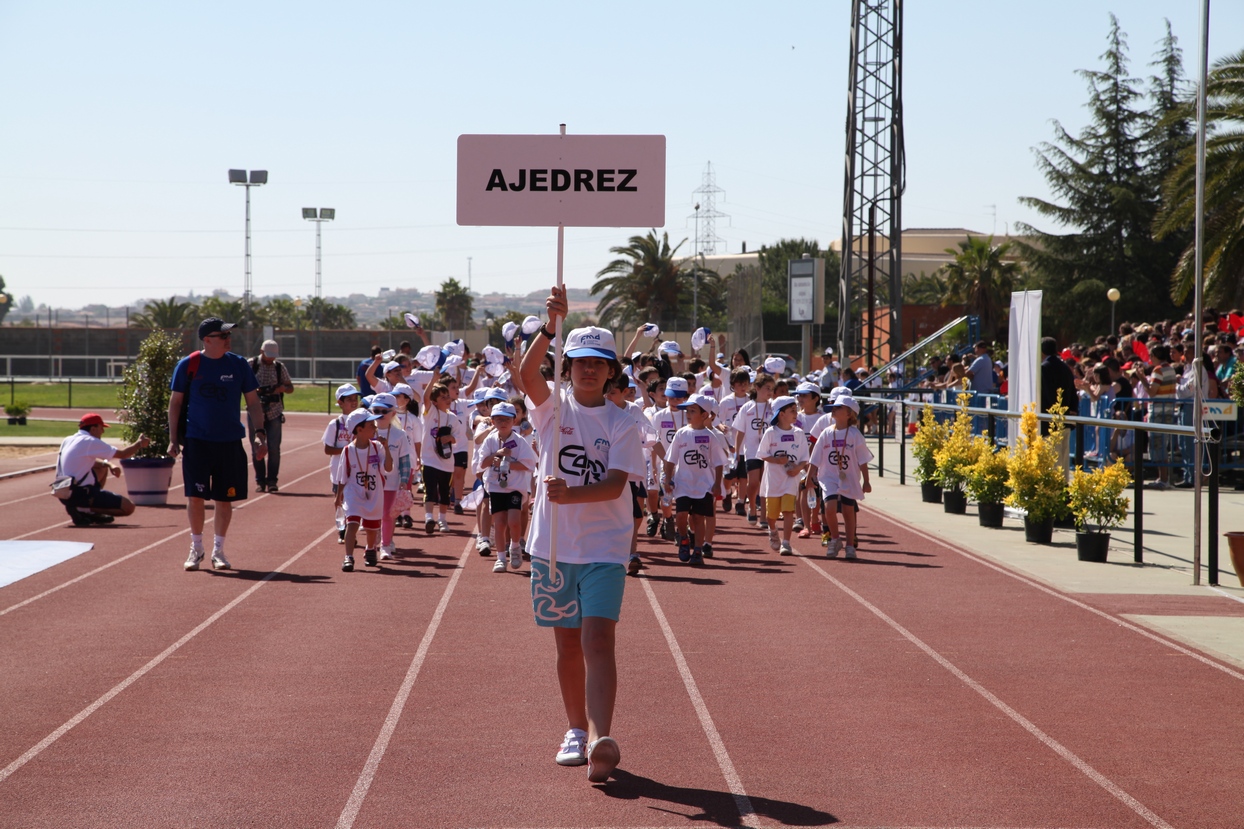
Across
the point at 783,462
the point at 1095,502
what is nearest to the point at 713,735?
the point at 783,462

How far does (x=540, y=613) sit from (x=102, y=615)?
192 inches

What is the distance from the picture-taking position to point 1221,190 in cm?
2502

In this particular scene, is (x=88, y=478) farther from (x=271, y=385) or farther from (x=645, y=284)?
(x=645, y=284)

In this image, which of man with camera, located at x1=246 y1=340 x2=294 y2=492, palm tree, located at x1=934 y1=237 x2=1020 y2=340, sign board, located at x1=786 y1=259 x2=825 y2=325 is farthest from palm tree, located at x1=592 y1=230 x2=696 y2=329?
man with camera, located at x1=246 y1=340 x2=294 y2=492

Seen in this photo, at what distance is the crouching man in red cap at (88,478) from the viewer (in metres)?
14.1

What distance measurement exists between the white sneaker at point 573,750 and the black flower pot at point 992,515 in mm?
10093

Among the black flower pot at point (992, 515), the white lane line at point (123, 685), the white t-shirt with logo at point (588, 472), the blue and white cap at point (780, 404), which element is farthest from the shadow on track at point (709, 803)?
the black flower pot at point (992, 515)

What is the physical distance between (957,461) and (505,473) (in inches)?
274

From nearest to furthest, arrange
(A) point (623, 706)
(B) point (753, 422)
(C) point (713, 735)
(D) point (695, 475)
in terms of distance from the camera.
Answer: (C) point (713, 735)
(A) point (623, 706)
(D) point (695, 475)
(B) point (753, 422)

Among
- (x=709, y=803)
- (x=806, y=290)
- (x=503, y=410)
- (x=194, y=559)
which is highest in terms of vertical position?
(x=806, y=290)

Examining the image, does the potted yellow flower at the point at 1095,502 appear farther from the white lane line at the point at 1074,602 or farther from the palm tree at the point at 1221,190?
the palm tree at the point at 1221,190

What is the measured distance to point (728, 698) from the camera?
22.9 feet

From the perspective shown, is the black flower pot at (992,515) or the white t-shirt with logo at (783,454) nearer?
the white t-shirt with logo at (783,454)

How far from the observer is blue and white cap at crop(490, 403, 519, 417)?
37.1 ft
